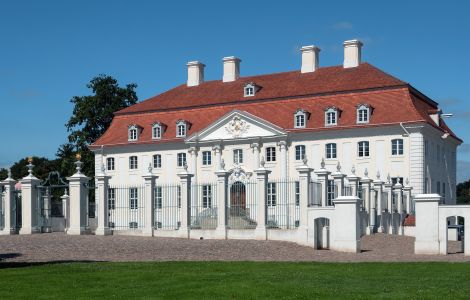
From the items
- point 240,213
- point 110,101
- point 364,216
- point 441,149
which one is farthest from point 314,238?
point 110,101

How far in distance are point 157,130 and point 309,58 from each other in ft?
39.8

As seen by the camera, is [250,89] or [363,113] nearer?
[363,113]

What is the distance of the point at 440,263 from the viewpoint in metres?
19.3

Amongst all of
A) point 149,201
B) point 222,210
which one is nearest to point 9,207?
point 149,201

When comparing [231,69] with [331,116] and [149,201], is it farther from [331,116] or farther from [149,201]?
[149,201]

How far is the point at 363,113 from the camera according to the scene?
50.8m

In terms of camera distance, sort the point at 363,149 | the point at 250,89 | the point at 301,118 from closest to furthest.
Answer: the point at 363,149
the point at 301,118
the point at 250,89

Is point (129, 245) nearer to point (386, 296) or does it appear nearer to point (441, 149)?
point (386, 296)

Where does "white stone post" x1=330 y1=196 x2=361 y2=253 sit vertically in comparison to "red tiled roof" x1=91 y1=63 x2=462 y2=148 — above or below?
below

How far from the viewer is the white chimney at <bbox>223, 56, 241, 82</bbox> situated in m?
61.1

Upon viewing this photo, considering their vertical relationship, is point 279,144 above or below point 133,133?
below

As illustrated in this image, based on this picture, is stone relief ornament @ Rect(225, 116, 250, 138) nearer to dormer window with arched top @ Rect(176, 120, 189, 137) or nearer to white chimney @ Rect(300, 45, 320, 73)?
dormer window with arched top @ Rect(176, 120, 189, 137)

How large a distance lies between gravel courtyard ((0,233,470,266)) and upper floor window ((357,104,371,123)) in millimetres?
24251

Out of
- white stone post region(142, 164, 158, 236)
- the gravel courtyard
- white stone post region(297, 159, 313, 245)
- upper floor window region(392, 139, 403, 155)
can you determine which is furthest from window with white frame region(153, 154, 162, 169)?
white stone post region(297, 159, 313, 245)
